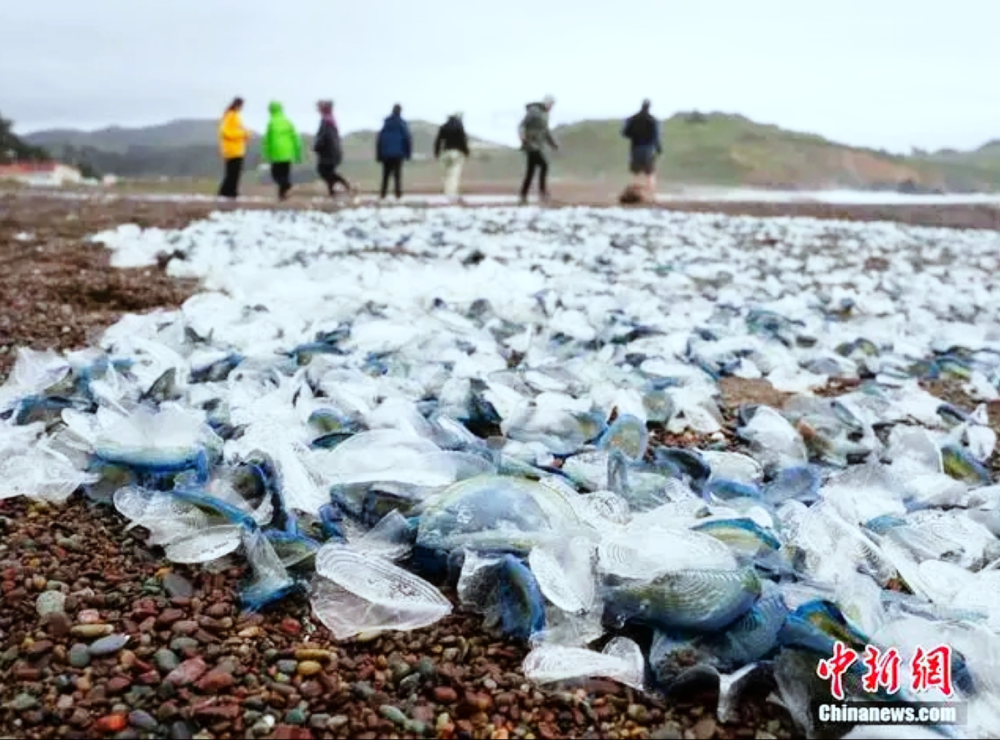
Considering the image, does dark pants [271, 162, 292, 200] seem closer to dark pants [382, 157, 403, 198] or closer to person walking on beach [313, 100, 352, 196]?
person walking on beach [313, 100, 352, 196]

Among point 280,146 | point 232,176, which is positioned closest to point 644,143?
point 280,146

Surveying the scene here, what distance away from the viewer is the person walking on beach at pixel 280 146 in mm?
14875

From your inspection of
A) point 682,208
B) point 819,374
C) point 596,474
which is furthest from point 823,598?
point 682,208

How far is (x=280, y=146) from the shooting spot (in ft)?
48.9

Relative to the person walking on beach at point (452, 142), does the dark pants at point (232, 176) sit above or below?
below

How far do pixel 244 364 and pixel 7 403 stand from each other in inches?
30.6

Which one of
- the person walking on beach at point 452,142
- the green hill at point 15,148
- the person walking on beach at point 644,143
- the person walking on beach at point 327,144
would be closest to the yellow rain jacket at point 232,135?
the person walking on beach at point 327,144

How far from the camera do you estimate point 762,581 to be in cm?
183

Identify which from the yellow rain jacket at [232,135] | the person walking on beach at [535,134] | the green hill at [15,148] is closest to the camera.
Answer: the yellow rain jacket at [232,135]

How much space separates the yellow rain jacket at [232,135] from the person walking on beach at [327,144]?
59.8 inches

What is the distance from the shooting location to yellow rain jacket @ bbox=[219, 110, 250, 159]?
47.0ft

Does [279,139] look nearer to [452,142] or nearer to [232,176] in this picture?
[232,176]

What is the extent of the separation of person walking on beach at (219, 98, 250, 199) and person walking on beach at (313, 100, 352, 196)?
4.46ft

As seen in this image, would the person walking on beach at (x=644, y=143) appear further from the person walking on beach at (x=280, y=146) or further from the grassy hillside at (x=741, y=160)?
the grassy hillside at (x=741, y=160)
